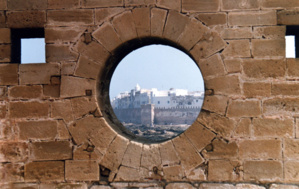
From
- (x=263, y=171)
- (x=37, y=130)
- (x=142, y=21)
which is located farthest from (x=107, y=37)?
(x=263, y=171)

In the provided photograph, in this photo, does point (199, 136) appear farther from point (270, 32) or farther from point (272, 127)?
point (270, 32)

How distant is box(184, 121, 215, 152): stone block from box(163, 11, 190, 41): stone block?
119 cm

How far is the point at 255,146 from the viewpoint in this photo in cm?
352

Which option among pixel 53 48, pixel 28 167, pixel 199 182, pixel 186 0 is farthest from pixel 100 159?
pixel 186 0

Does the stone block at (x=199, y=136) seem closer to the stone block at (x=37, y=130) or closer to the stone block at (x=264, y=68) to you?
the stone block at (x=264, y=68)

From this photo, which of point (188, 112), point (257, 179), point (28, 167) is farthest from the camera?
point (188, 112)

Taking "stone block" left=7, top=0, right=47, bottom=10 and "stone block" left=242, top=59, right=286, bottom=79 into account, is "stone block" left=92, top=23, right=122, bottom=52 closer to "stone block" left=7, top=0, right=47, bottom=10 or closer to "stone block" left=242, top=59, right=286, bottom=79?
"stone block" left=7, top=0, right=47, bottom=10

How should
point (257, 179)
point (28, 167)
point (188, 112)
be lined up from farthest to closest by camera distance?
point (188, 112), point (28, 167), point (257, 179)

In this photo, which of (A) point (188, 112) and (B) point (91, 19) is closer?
(B) point (91, 19)

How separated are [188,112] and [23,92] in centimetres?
5401

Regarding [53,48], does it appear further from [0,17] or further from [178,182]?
[178,182]

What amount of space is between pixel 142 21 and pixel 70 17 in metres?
0.99

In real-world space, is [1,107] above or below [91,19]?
below

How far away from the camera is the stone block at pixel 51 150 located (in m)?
3.71
